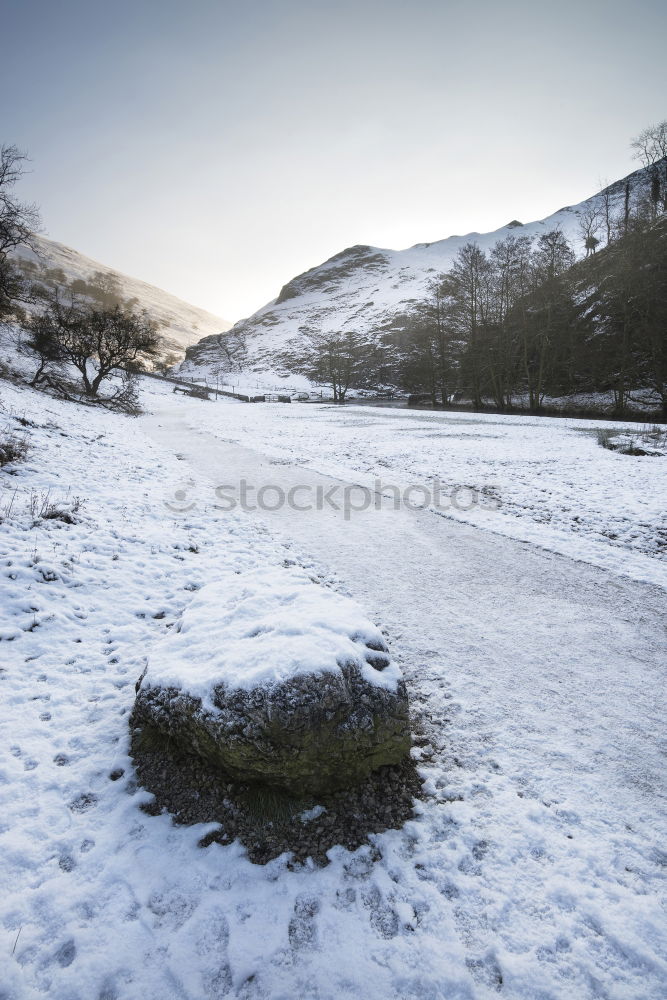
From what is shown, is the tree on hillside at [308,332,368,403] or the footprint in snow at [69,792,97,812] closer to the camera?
the footprint in snow at [69,792,97,812]

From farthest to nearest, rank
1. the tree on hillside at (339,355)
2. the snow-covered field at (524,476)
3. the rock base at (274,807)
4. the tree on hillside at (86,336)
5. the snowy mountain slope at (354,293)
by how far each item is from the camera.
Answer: the snowy mountain slope at (354,293)
the tree on hillside at (339,355)
the tree on hillside at (86,336)
the snow-covered field at (524,476)
the rock base at (274,807)

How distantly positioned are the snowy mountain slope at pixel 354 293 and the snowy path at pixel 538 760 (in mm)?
83822

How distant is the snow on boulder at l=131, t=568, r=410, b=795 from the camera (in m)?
2.87

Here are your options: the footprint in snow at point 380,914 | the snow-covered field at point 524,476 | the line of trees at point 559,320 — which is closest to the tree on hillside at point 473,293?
the line of trees at point 559,320

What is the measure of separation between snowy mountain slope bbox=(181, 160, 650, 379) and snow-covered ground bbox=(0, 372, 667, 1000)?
82772 mm

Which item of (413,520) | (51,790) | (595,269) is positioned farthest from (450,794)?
(595,269)

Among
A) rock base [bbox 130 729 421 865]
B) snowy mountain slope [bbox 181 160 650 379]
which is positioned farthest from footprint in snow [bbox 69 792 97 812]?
snowy mountain slope [bbox 181 160 650 379]

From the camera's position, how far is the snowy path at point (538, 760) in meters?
2.19

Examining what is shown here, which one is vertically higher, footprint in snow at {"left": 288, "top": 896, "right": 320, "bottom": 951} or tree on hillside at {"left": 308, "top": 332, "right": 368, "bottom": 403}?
tree on hillside at {"left": 308, "top": 332, "right": 368, "bottom": 403}

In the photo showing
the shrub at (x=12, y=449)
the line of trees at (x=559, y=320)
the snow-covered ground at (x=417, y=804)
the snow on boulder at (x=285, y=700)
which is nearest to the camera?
the snow-covered ground at (x=417, y=804)

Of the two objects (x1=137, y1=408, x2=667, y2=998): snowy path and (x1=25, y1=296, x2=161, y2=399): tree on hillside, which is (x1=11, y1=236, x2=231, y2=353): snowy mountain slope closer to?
(x1=25, y1=296, x2=161, y2=399): tree on hillside

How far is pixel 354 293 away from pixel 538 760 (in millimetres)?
136396

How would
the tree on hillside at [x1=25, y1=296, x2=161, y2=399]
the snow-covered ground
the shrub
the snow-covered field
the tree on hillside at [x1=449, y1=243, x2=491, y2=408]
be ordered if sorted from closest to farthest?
the snow-covered ground → the snow-covered field → the shrub → the tree on hillside at [x1=25, y1=296, x2=161, y2=399] → the tree on hillside at [x1=449, y1=243, x2=491, y2=408]

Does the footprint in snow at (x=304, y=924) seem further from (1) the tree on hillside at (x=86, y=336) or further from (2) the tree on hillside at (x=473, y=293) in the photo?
(2) the tree on hillside at (x=473, y=293)
